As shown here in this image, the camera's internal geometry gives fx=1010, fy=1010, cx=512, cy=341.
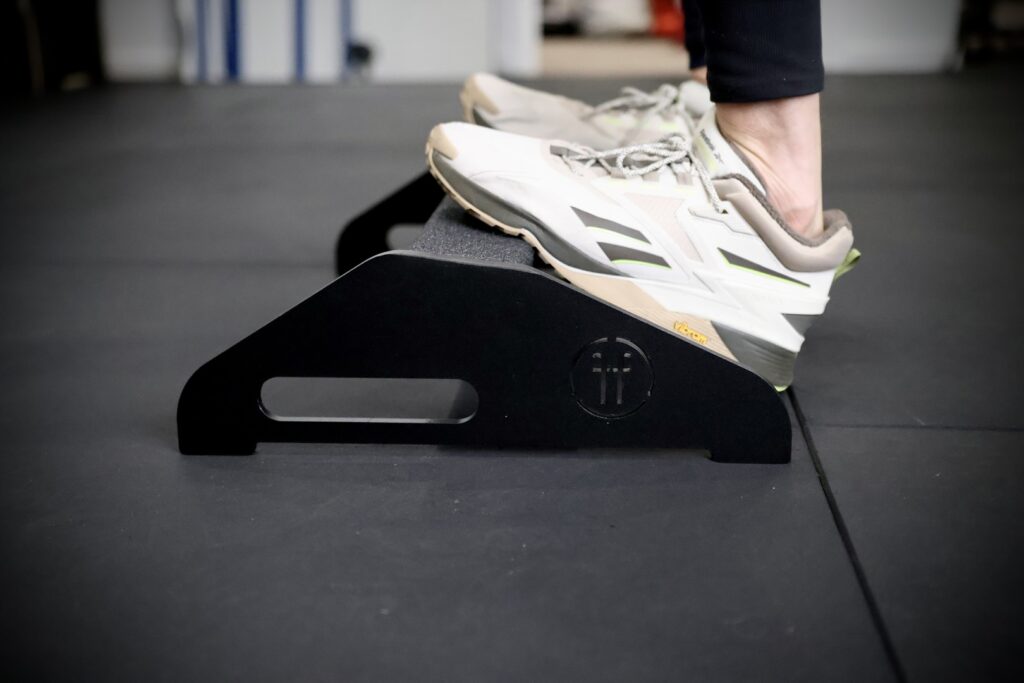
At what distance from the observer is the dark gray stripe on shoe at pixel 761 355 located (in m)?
Answer: 0.97

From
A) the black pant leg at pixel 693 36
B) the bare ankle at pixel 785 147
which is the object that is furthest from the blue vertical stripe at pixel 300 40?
the bare ankle at pixel 785 147

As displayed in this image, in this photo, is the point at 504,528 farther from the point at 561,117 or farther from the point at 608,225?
the point at 561,117

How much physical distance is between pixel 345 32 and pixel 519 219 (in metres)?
4.42

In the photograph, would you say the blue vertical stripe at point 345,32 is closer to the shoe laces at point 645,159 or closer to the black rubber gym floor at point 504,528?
the black rubber gym floor at point 504,528

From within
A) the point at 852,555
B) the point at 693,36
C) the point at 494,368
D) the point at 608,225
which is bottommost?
the point at 852,555

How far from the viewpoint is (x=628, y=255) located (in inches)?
37.2

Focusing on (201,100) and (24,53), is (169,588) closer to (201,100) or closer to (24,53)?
(201,100)

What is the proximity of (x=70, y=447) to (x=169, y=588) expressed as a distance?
298 millimetres

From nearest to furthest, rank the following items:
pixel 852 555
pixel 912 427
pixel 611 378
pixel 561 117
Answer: pixel 852 555
pixel 611 378
pixel 912 427
pixel 561 117

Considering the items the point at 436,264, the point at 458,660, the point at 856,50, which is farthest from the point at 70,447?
the point at 856,50

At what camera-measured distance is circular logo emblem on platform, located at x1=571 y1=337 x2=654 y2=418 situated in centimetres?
86

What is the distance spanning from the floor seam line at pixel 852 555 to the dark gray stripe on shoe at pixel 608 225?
238 mm

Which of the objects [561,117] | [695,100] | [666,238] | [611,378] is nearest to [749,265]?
[666,238]

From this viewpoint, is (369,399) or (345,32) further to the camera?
(345,32)
